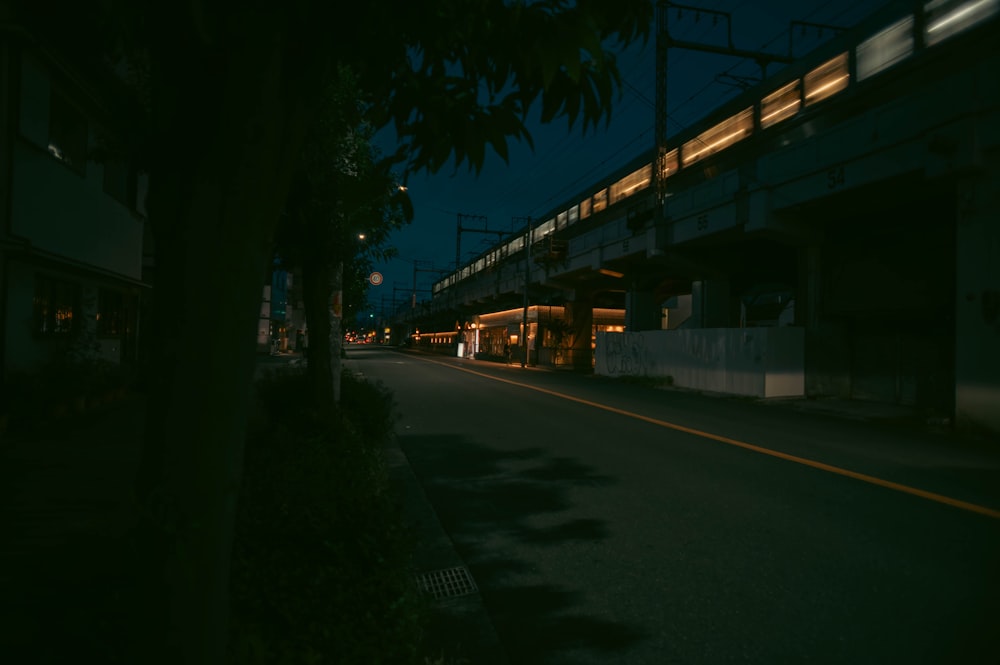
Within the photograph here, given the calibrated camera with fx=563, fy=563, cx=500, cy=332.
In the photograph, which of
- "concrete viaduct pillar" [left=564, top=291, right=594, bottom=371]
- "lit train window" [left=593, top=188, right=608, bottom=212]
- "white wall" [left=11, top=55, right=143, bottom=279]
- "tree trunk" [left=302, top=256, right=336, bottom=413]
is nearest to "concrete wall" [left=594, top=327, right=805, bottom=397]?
"lit train window" [left=593, top=188, right=608, bottom=212]

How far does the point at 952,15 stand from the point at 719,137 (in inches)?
357

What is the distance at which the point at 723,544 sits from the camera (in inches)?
176

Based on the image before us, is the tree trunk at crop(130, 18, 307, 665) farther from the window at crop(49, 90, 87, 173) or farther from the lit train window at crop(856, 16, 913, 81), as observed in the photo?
the lit train window at crop(856, 16, 913, 81)

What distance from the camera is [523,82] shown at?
1.95 meters

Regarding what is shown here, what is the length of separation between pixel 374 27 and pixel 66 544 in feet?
12.5

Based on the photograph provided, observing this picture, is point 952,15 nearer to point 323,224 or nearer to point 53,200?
point 323,224

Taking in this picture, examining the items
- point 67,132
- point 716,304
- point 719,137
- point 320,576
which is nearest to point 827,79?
point 719,137

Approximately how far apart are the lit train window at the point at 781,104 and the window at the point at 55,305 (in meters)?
20.6

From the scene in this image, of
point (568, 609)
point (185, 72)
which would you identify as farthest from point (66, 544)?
point (185, 72)

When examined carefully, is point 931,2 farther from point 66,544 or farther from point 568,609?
point 66,544

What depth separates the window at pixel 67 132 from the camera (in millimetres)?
9797

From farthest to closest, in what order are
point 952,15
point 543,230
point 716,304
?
point 543,230
point 716,304
point 952,15

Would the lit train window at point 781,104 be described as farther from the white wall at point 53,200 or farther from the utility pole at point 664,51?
the white wall at point 53,200

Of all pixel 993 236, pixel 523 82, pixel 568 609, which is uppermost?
pixel 993 236
